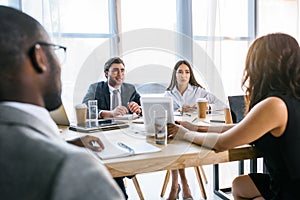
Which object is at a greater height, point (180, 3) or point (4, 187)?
point (180, 3)

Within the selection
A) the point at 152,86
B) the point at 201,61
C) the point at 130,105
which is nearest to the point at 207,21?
the point at 201,61

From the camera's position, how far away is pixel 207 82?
423cm

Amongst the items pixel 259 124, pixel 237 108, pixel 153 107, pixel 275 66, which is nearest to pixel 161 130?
pixel 153 107

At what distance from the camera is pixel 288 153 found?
4.23ft

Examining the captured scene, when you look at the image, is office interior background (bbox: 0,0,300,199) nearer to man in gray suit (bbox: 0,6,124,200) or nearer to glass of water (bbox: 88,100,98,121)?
glass of water (bbox: 88,100,98,121)

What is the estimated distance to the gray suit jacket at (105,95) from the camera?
290 cm

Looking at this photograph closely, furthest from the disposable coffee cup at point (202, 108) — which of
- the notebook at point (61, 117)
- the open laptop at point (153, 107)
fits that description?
the notebook at point (61, 117)

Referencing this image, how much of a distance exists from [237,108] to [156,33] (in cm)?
217

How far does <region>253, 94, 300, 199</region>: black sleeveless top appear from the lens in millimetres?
1279

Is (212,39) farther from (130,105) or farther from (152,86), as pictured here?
(130,105)

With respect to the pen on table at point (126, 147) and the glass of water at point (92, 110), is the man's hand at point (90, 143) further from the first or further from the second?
the glass of water at point (92, 110)

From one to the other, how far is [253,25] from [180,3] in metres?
1.19

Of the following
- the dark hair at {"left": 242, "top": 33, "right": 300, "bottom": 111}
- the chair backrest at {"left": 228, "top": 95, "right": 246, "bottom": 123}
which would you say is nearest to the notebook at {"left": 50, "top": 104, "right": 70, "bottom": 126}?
the chair backrest at {"left": 228, "top": 95, "right": 246, "bottom": 123}

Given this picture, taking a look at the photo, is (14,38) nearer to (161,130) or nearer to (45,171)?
(45,171)
